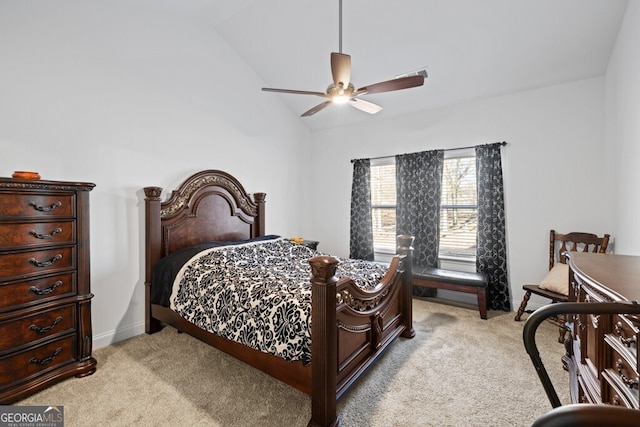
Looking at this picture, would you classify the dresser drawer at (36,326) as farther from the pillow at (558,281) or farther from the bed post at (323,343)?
the pillow at (558,281)

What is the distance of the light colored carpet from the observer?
5.85 feet

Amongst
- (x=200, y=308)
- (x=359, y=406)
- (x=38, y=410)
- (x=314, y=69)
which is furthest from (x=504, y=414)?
(x=314, y=69)

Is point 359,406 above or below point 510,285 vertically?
below

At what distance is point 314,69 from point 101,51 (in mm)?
2281

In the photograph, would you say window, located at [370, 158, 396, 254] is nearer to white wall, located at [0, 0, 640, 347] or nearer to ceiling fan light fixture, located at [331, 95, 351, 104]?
white wall, located at [0, 0, 640, 347]

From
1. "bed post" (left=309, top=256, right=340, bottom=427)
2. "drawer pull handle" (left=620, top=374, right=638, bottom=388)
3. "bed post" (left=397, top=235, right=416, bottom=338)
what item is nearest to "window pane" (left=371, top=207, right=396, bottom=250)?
"bed post" (left=397, top=235, right=416, bottom=338)

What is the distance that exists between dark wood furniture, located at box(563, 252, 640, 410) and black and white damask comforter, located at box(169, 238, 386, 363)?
4.19ft

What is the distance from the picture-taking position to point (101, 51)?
2.68 meters

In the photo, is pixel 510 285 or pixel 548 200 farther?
pixel 510 285

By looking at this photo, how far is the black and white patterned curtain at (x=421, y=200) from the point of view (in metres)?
4.02

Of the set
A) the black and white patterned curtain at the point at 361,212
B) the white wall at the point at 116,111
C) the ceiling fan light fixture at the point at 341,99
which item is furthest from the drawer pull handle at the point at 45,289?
the black and white patterned curtain at the point at 361,212

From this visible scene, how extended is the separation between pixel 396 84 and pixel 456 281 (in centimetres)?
230

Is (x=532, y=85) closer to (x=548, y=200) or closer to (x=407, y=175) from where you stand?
(x=548, y=200)

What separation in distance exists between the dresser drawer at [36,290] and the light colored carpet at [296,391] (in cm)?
63
